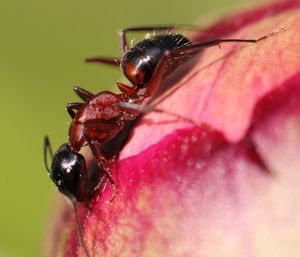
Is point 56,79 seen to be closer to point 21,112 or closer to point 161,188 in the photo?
point 21,112

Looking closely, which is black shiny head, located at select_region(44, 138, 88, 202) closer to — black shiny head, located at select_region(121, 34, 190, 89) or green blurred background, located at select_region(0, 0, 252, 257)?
black shiny head, located at select_region(121, 34, 190, 89)

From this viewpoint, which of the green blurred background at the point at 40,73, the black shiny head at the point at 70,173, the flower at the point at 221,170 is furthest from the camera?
the green blurred background at the point at 40,73

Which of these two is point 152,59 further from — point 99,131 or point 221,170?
point 221,170

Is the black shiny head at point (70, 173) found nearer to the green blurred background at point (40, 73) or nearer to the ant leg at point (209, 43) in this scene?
the ant leg at point (209, 43)

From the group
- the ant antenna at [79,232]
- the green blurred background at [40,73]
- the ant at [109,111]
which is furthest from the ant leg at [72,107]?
the green blurred background at [40,73]

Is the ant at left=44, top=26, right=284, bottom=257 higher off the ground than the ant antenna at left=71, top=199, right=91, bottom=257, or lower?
higher

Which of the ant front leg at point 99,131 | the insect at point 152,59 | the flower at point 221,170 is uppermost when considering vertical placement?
the insect at point 152,59

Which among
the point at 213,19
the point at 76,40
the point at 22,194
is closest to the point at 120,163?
the point at 213,19

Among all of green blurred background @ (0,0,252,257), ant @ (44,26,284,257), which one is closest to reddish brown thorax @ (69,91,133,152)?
ant @ (44,26,284,257)
